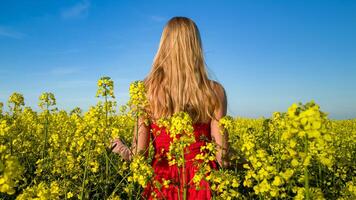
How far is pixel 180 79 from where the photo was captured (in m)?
3.92

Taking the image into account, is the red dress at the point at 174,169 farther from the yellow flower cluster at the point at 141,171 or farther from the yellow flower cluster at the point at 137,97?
the yellow flower cluster at the point at 141,171

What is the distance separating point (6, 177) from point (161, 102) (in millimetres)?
2228

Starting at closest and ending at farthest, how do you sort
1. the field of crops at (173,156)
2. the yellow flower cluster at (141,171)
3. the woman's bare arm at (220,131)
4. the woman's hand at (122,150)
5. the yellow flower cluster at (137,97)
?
the field of crops at (173,156) < the yellow flower cluster at (141,171) < the yellow flower cluster at (137,97) < the woman's hand at (122,150) < the woman's bare arm at (220,131)

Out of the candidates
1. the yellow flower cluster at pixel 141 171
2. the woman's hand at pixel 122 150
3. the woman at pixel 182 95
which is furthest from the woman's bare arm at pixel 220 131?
the yellow flower cluster at pixel 141 171

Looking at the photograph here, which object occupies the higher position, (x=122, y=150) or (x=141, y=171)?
(x=122, y=150)

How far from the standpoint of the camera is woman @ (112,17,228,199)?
12.8ft

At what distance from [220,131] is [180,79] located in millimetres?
644

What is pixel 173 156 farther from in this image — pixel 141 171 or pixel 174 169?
pixel 174 169

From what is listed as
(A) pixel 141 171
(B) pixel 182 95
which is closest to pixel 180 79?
(B) pixel 182 95

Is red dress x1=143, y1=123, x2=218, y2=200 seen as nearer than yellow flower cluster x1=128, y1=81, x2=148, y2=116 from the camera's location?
No

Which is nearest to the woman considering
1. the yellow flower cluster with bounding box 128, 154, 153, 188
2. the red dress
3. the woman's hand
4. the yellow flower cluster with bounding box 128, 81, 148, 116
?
the red dress

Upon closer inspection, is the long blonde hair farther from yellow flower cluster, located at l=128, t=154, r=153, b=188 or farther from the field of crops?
yellow flower cluster, located at l=128, t=154, r=153, b=188

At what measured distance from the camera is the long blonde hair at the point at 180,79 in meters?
3.92

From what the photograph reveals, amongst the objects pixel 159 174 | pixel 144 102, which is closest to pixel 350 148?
pixel 159 174
